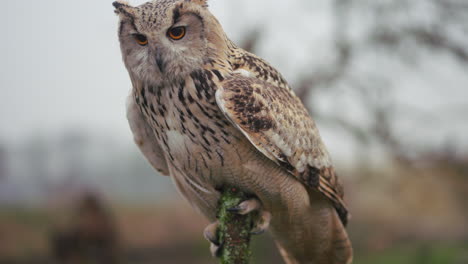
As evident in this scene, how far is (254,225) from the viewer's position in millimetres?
1434

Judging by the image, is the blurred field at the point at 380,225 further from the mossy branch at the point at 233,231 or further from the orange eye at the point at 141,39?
the orange eye at the point at 141,39

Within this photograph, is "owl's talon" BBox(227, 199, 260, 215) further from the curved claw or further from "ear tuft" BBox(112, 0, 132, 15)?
"ear tuft" BBox(112, 0, 132, 15)

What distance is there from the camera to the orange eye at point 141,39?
121 cm

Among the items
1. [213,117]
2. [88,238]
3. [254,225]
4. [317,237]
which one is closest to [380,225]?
[88,238]

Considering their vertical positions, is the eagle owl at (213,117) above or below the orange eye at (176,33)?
below

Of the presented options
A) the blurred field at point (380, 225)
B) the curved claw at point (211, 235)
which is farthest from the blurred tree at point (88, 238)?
the curved claw at point (211, 235)

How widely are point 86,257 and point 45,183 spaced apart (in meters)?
0.69

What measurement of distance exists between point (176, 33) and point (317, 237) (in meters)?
0.92

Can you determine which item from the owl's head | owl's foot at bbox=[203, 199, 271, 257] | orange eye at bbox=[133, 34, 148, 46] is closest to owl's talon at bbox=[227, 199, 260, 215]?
owl's foot at bbox=[203, 199, 271, 257]

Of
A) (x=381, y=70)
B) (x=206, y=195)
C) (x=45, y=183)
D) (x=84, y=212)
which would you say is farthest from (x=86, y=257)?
(x=381, y=70)

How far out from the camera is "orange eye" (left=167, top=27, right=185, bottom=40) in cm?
121

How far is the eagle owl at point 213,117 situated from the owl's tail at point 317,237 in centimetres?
4

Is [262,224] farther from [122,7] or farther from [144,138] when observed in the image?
[122,7]

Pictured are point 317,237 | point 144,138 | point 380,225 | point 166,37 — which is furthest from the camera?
point 380,225
